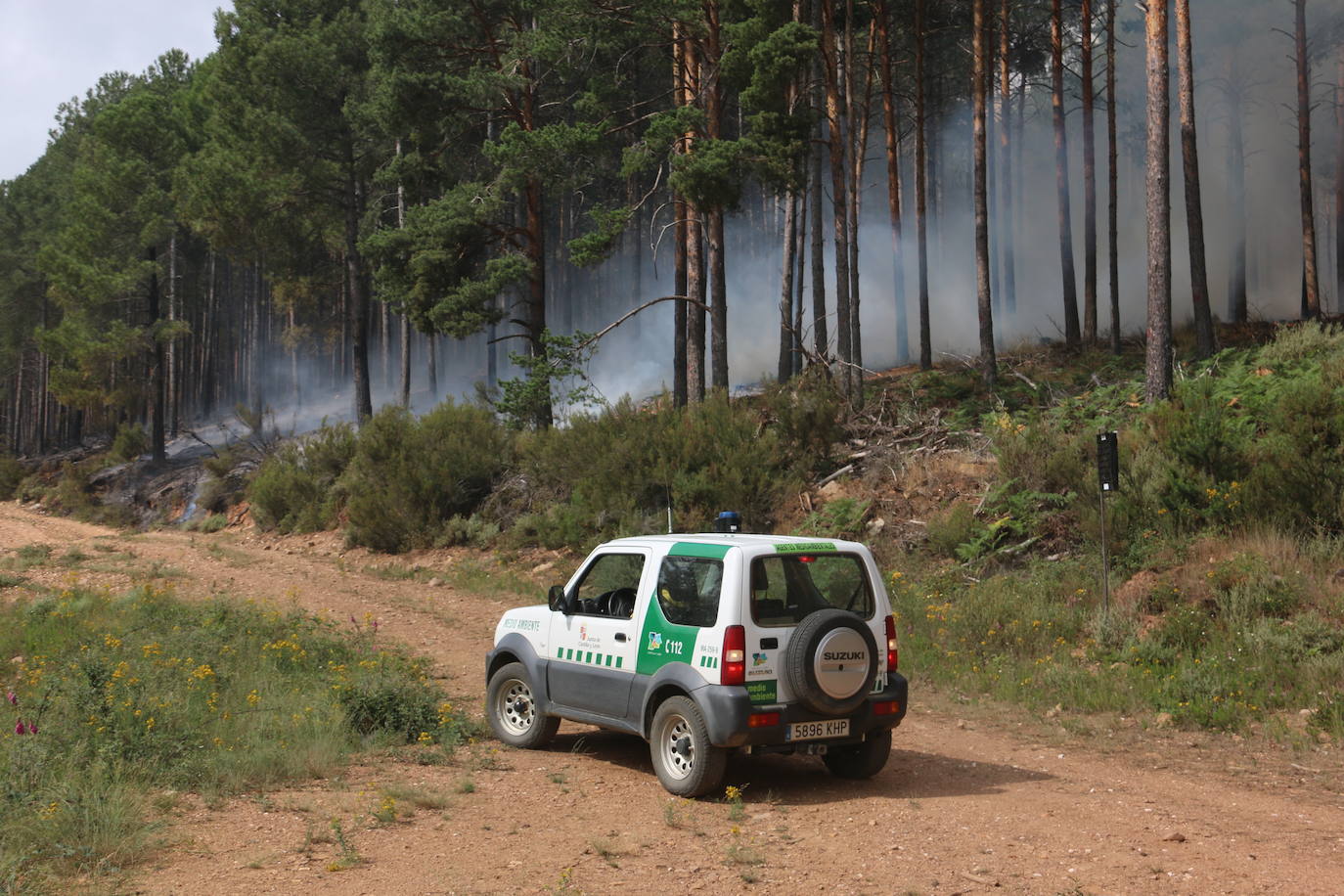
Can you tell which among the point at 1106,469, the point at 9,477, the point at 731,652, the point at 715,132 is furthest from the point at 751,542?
the point at 9,477

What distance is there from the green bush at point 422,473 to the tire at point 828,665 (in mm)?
18301

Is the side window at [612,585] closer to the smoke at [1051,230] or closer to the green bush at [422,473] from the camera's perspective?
the green bush at [422,473]

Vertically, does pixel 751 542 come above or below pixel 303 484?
below

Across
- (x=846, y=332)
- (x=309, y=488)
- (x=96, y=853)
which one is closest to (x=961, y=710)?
(x=96, y=853)

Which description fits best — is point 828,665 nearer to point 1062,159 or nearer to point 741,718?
point 741,718

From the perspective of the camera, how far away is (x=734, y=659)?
7492mm

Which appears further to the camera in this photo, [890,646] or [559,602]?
[559,602]

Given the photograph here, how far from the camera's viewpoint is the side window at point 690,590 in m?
7.77

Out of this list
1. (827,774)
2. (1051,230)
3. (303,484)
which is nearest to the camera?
(827,774)

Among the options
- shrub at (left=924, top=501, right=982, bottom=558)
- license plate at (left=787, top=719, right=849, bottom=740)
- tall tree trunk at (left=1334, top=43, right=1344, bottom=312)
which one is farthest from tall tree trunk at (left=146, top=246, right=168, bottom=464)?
tall tree trunk at (left=1334, top=43, right=1344, bottom=312)

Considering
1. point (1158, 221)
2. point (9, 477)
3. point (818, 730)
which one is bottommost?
point (818, 730)

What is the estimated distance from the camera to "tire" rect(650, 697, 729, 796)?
7.58 metres

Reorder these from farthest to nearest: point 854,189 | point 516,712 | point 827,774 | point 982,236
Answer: point 854,189, point 982,236, point 516,712, point 827,774

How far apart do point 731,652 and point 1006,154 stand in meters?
35.3
